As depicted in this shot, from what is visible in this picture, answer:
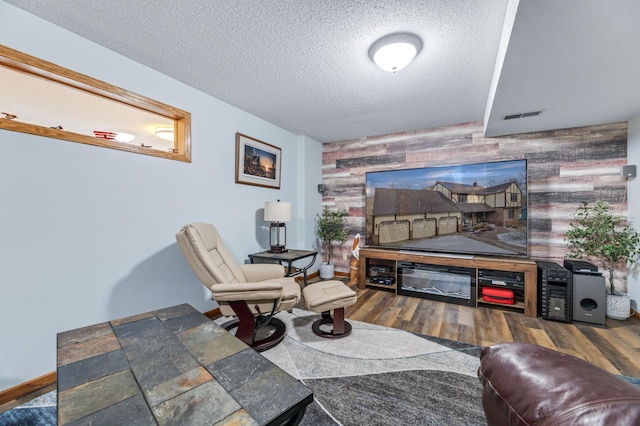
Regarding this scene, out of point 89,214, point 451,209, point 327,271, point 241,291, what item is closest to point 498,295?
point 451,209

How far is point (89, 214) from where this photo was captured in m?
1.90

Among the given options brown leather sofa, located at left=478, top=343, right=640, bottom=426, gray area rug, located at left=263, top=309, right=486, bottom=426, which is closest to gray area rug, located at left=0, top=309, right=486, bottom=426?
gray area rug, located at left=263, top=309, right=486, bottom=426

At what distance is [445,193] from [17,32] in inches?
163

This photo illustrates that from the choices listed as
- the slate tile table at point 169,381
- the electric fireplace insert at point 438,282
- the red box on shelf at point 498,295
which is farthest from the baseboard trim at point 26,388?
the red box on shelf at point 498,295

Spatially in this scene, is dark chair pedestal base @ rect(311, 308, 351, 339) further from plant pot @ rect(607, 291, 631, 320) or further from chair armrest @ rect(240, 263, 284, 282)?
plant pot @ rect(607, 291, 631, 320)

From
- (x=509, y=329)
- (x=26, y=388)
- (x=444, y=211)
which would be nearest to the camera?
(x=26, y=388)

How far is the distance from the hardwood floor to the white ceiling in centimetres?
213

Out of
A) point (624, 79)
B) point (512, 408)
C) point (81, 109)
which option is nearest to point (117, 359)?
point (512, 408)

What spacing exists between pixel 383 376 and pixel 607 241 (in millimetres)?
2975

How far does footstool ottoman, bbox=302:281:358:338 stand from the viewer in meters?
2.12

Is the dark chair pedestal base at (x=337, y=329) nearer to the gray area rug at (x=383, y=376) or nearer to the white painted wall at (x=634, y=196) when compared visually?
the gray area rug at (x=383, y=376)

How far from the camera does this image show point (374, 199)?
388 centimetres

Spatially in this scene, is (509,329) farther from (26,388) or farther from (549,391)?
(26,388)

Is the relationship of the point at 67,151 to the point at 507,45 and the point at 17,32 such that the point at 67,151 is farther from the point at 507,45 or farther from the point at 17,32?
the point at 507,45
